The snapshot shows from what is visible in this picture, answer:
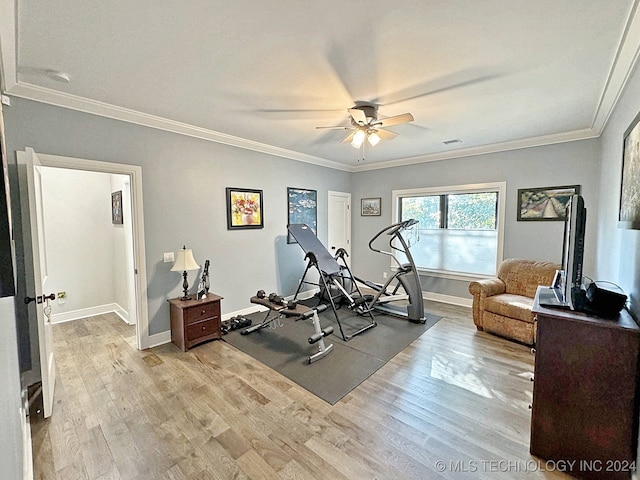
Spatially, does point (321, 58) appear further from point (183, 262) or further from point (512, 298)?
point (512, 298)

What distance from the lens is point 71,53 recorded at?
2021mm

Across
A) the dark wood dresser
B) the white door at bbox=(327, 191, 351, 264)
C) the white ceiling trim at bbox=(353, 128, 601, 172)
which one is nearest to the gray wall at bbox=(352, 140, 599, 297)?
the white ceiling trim at bbox=(353, 128, 601, 172)

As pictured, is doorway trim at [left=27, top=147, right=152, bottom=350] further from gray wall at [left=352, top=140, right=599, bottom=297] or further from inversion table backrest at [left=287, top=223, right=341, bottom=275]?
gray wall at [left=352, top=140, right=599, bottom=297]

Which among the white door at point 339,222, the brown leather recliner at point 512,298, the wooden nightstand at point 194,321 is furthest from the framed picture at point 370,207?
the wooden nightstand at point 194,321

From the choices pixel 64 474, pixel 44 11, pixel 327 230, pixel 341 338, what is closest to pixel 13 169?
pixel 44 11

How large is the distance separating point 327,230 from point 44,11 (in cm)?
477

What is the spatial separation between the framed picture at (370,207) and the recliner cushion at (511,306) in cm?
287

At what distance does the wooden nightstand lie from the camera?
3.31 metres

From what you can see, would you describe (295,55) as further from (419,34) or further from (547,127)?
(547,127)

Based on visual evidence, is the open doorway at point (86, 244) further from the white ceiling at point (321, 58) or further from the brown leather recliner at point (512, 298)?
the brown leather recliner at point (512, 298)

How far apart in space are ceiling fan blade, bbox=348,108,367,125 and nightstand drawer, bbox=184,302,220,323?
2.71 m

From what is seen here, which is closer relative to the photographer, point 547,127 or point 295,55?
point 295,55

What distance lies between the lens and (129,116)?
3113 millimetres

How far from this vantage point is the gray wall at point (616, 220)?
77.6 inches
